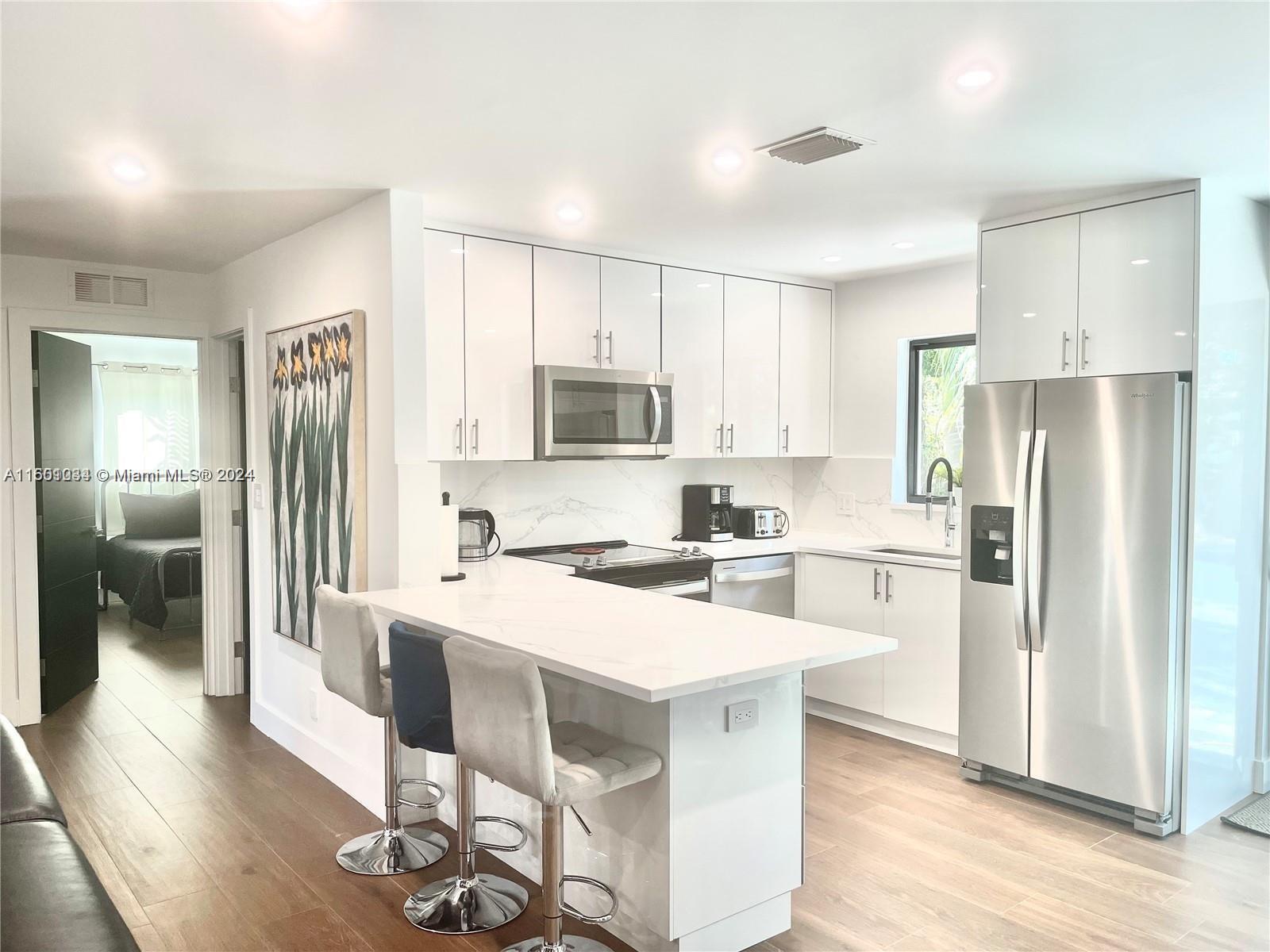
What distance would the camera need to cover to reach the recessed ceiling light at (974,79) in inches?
89.4

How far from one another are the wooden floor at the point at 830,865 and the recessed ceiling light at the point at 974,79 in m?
2.37

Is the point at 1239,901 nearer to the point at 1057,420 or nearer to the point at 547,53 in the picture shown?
the point at 1057,420

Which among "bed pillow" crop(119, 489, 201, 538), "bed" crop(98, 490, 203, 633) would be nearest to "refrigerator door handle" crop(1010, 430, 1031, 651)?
"bed" crop(98, 490, 203, 633)

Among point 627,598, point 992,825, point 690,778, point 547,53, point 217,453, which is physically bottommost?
point 992,825

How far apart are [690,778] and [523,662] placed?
1.94 feet

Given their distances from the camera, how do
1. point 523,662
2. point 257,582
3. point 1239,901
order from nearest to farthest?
point 523,662
point 1239,901
point 257,582

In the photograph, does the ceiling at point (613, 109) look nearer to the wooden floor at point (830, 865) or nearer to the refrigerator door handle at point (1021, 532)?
the refrigerator door handle at point (1021, 532)

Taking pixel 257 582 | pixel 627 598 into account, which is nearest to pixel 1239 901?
pixel 627 598

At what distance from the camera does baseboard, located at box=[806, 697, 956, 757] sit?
4.30m

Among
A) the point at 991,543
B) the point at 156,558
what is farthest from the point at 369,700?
the point at 156,558

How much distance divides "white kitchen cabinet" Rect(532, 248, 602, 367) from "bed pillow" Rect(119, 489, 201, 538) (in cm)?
538

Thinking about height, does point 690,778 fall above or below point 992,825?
above

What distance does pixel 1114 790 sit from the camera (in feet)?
11.3

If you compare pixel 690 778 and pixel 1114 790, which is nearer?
pixel 690 778
